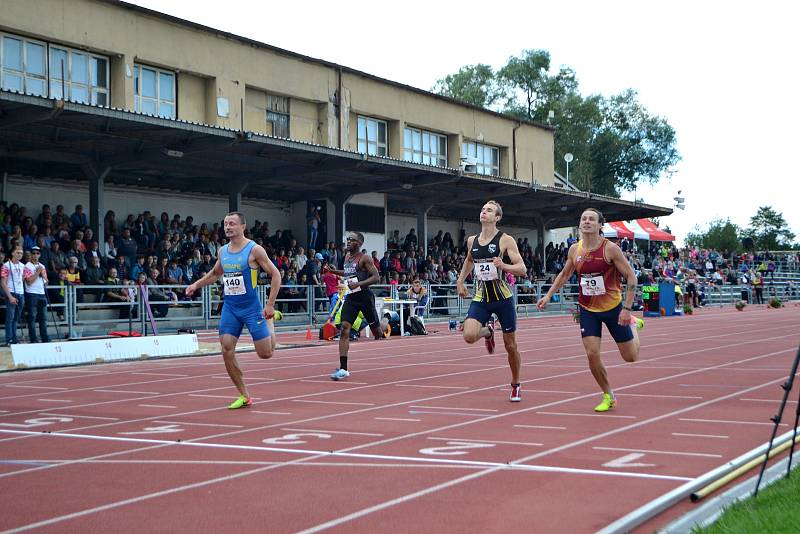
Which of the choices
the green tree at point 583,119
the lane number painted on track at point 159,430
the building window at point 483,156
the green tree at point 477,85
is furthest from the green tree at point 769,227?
the lane number painted on track at point 159,430

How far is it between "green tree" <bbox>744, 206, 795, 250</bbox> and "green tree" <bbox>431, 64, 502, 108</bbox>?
37.6 m

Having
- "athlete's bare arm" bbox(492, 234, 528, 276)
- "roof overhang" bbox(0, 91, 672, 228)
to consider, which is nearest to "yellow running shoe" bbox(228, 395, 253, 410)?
"athlete's bare arm" bbox(492, 234, 528, 276)

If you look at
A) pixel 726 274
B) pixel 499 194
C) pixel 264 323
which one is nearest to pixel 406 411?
pixel 264 323

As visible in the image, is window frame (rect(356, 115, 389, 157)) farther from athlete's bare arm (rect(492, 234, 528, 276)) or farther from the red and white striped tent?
athlete's bare arm (rect(492, 234, 528, 276))

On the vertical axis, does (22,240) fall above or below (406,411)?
above

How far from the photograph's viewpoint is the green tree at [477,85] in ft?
281

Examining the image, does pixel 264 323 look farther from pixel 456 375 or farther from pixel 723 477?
pixel 723 477

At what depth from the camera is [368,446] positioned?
8.08m

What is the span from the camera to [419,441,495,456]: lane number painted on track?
25.2 ft

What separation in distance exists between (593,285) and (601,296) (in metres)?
0.14

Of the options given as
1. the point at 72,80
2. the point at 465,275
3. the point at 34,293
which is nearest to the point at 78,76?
the point at 72,80

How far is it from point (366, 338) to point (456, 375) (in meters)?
10.8

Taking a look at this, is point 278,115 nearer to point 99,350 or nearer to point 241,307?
point 99,350

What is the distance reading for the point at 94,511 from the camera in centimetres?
591
